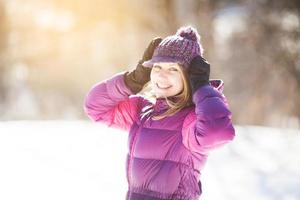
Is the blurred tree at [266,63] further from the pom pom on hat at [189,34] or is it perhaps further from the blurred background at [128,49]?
the pom pom on hat at [189,34]

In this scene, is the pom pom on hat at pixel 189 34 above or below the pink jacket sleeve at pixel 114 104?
above

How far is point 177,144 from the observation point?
2084mm

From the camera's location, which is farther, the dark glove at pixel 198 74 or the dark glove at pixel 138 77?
the dark glove at pixel 138 77

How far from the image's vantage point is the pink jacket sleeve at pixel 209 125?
1.93 m

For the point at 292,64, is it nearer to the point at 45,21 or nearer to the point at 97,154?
the point at 45,21

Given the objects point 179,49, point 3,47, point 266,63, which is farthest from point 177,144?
point 3,47

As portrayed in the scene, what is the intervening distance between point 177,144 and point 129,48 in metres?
11.2

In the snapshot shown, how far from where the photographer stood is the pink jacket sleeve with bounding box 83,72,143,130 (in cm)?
234

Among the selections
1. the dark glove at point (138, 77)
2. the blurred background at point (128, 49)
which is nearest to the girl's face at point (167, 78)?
the dark glove at point (138, 77)

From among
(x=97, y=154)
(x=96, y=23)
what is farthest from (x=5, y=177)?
(x=96, y=23)

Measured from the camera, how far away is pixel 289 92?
11.8 m

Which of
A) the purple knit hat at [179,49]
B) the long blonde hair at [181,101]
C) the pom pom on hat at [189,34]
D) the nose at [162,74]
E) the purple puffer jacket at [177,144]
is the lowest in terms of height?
the purple puffer jacket at [177,144]

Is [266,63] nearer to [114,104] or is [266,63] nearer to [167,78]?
[114,104]

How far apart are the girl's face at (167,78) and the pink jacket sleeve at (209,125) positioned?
0.40 feet
